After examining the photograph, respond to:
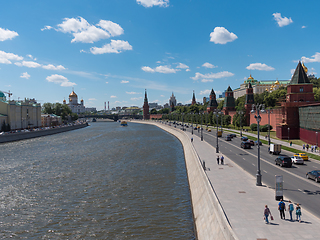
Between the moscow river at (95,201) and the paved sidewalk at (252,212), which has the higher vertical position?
the paved sidewalk at (252,212)

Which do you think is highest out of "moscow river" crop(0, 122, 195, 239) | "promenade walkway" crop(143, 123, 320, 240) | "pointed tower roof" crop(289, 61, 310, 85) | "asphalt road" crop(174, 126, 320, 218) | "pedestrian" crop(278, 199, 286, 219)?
"pointed tower roof" crop(289, 61, 310, 85)

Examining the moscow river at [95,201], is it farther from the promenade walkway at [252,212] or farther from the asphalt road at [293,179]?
the asphalt road at [293,179]

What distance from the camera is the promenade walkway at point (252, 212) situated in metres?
11.3

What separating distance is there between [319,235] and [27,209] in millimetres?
19787

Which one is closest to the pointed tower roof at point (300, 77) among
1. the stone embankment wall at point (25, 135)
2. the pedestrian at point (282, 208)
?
the pedestrian at point (282, 208)

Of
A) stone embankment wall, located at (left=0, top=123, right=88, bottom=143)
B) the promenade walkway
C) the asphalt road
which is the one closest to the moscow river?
the promenade walkway

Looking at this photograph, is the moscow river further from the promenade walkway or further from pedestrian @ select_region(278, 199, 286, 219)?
pedestrian @ select_region(278, 199, 286, 219)

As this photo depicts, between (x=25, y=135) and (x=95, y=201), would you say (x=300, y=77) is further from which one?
(x=25, y=135)

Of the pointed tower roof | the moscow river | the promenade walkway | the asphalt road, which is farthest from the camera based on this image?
the pointed tower roof

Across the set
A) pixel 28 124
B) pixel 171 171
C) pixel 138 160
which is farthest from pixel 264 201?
pixel 28 124

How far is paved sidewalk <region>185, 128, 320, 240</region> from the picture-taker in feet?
37.3

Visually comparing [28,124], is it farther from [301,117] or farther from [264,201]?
[264,201]

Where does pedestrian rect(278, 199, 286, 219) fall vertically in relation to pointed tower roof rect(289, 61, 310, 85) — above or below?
below

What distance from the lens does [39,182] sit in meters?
27.3
